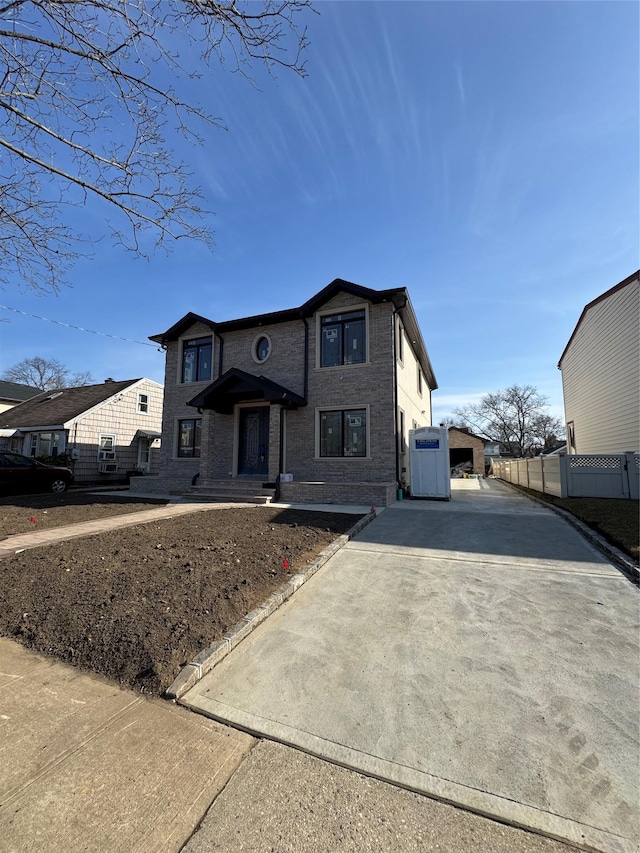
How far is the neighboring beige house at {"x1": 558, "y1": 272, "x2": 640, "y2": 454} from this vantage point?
13606mm

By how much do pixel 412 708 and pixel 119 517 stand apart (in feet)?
24.6

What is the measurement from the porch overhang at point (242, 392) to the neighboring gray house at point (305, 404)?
36mm

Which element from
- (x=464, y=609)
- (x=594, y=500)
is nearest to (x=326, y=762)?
(x=464, y=609)

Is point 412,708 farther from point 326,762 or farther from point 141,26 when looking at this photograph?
point 141,26

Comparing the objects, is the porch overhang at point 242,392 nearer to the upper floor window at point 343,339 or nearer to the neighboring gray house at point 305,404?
the neighboring gray house at point 305,404

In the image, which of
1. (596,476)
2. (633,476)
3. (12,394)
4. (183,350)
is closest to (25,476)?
(183,350)

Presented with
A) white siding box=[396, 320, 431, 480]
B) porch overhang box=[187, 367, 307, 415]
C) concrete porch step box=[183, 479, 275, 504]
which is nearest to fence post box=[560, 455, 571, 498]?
white siding box=[396, 320, 431, 480]

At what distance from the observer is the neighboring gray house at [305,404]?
38.1ft

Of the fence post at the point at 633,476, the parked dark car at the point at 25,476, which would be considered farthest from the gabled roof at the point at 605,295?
the parked dark car at the point at 25,476

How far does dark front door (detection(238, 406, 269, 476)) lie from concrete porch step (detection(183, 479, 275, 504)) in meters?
1.12

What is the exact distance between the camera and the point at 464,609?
3.87 meters

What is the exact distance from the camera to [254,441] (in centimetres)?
1345

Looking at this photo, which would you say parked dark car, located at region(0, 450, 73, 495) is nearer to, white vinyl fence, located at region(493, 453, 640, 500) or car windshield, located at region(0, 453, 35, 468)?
car windshield, located at region(0, 453, 35, 468)

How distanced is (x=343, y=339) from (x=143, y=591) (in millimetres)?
10250
